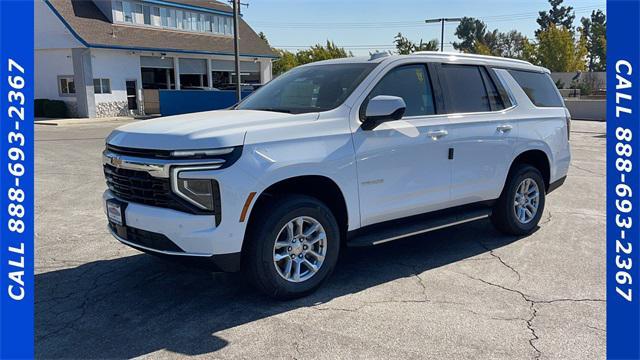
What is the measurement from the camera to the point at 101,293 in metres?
4.70

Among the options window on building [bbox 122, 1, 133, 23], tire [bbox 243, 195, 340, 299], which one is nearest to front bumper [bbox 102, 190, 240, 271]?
tire [bbox 243, 195, 340, 299]

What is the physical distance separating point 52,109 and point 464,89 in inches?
1126

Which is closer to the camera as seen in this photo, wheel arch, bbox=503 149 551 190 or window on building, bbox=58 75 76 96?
wheel arch, bbox=503 149 551 190

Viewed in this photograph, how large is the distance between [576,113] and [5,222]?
30313 millimetres

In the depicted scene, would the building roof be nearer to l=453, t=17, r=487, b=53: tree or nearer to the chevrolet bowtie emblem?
the chevrolet bowtie emblem

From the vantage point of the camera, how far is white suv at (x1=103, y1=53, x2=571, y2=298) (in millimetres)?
3998

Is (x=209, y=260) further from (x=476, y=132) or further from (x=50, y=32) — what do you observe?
(x=50, y=32)

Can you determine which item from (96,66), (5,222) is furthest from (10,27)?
(96,66)

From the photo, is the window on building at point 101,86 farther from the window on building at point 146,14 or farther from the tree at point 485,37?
the tree at point 485,37

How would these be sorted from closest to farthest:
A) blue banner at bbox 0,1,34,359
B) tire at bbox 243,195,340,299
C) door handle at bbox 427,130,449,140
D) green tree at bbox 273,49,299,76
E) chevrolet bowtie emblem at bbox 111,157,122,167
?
blue banner at bbox 0,1,34,359, tire at bbox 243,195,340,299, chevrolet bowtie emblem at bbox 111,157,122,167, door handle at bbox 427,130,449,140, green tree at bbox 273,49,299,76

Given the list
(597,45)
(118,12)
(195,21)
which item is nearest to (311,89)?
(118,12)

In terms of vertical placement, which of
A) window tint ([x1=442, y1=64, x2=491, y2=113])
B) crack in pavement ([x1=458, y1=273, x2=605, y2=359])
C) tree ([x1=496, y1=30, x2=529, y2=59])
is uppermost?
tree ([x1=496, y1=30, x2=529, y2=59])

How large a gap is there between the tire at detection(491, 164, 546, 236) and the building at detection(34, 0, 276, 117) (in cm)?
2664

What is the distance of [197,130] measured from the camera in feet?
13.4
